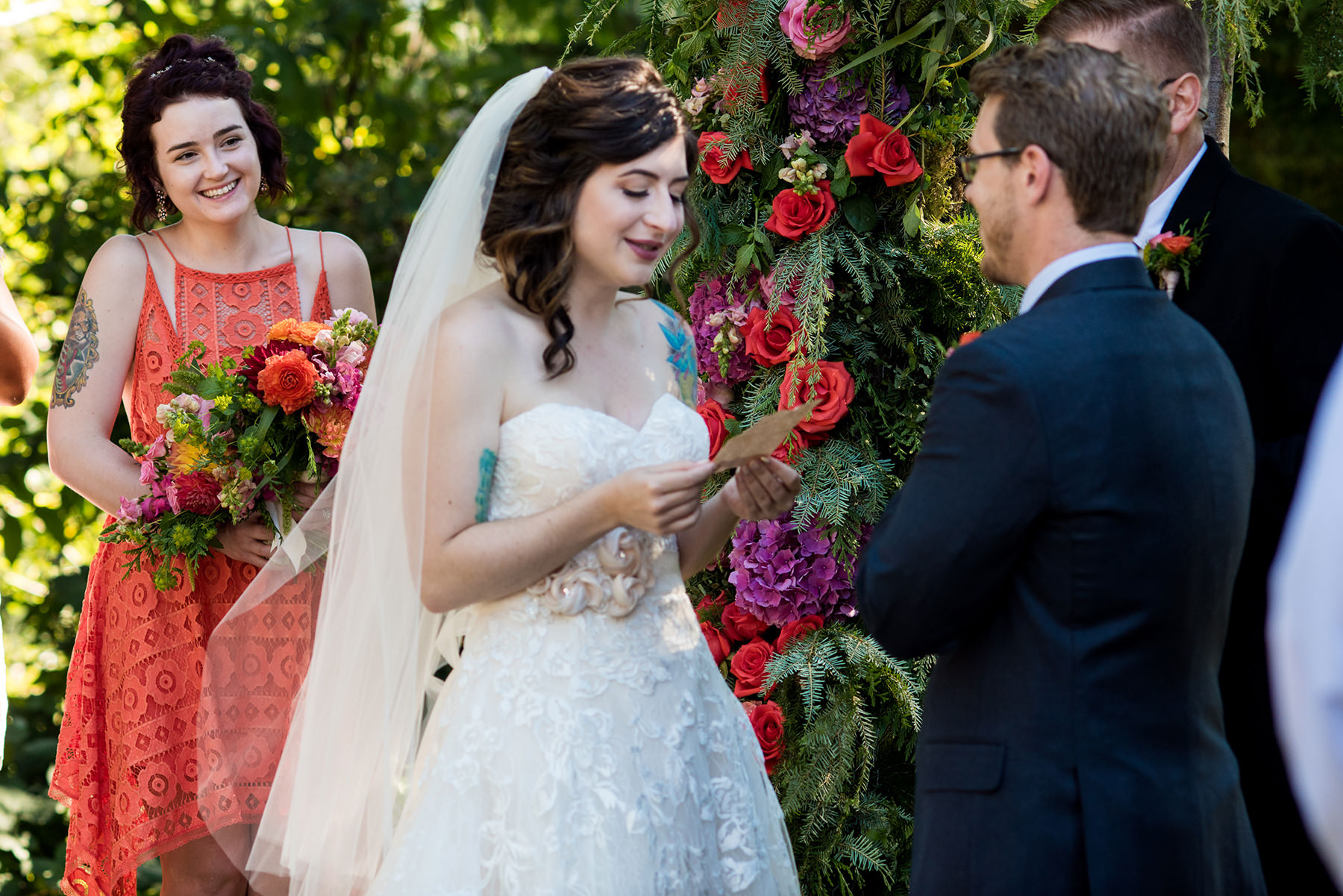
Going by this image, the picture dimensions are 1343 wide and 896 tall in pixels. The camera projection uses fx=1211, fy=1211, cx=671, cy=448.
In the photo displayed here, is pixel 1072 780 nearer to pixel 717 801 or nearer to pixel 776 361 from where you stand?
pixel 717 801

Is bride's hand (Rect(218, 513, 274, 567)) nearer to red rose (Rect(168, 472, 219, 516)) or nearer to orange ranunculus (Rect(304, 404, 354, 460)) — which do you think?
red rose (Rect(168, 472, 219, 516))

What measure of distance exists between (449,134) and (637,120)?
16.4 feet

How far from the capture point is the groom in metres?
1.79

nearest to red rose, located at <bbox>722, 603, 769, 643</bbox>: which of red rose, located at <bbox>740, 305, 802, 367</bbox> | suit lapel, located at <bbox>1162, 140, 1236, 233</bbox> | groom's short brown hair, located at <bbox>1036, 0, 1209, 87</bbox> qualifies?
red rose, located at <bbox>740, 305, 802, 367</bbox>

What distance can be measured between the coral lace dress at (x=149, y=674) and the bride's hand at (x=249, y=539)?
0.15m

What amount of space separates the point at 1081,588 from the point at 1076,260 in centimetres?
52

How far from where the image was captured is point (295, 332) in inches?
114

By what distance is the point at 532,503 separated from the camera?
2295mm

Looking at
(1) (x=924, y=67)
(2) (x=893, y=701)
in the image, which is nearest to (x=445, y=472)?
(2) (x=893, y=701)

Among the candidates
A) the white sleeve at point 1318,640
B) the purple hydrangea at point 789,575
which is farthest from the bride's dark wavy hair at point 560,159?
the white sleeve at point 1318,640

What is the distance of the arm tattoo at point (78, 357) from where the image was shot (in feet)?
10.1

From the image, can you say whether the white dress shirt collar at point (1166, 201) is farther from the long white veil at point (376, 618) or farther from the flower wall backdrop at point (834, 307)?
the long white veil at point (376, 618)

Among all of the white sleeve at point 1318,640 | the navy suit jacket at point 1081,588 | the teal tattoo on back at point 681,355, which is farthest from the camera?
the teal tattoo on back at point 681,355

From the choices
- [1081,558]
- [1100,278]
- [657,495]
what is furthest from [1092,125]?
[657,495]
